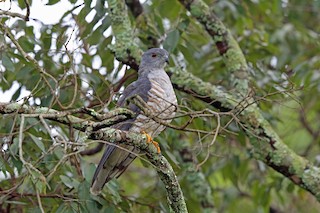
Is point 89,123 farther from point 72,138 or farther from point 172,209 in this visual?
point 72,138

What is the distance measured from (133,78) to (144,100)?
704 mm

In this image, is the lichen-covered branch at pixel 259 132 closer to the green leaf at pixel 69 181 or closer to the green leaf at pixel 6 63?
the green leaf at pixel 6 63

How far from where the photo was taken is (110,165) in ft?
13.7

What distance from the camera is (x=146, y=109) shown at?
3.12 meters

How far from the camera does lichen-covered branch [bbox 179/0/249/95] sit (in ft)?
15.4

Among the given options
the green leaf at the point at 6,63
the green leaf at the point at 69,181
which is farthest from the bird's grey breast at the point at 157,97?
the green leaf at the point at 6,63

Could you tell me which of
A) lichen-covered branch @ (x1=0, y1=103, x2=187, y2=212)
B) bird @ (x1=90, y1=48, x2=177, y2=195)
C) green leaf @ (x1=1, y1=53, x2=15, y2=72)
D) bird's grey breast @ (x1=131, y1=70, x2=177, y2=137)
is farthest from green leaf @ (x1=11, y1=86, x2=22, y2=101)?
lichen-covered branch @ (x1=0, y1=103, x2=187, y2=212)

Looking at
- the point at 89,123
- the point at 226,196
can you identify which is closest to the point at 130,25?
the point at 89,123

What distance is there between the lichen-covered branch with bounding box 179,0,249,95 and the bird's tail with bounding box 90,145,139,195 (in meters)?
0.88

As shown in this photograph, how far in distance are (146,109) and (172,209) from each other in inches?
24.3

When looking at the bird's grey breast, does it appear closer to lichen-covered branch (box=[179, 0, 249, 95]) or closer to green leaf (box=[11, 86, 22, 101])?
lichen-covered branch (box=[179, 0, 249, 95])

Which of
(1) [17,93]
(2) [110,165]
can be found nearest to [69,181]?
(2) [110,165]

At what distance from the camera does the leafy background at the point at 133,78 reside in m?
3.72

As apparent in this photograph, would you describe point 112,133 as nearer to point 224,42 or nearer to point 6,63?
point 6,63
